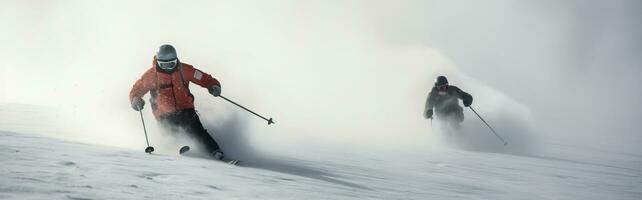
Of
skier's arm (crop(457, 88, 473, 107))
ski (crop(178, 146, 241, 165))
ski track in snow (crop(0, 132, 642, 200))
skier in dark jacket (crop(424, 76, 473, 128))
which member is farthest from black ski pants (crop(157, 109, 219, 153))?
skier's arm (crop(457, 88, 473, 107))

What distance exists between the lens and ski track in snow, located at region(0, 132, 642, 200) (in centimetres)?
395

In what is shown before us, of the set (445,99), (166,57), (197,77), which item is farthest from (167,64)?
(445,99)

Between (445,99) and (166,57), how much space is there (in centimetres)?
805

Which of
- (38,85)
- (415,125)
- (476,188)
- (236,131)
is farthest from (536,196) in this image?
(38,85)

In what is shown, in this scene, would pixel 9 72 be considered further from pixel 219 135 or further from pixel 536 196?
pixel 536 196

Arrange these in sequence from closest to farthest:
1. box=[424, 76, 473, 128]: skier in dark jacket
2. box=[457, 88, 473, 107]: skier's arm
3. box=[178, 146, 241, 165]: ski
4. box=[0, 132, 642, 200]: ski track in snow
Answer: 1. box=[0, 132, 642, 200]: ski track in snow
2. box=[178, 146, 241, 165]: ski
3. box=[457, 88, 473, 107]: skier's arm
4. box=[424, 76, 473, 128]: skier in dark jacket

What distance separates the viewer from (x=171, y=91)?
788cm

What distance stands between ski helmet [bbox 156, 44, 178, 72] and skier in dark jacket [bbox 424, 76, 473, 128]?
7503 millimetres

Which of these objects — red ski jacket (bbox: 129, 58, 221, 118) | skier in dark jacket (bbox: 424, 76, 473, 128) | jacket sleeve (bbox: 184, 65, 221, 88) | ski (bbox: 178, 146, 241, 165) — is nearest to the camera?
ski (bbox: 178, 146, 241, 165)

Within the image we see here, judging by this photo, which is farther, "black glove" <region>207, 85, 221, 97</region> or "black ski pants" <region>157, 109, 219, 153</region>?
"black glove" <region>207, 85, 221, 97</region>

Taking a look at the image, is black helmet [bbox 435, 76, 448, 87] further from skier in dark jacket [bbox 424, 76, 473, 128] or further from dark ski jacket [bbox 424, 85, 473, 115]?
dark ski jacket [bbox 424, 85, 473, 115]

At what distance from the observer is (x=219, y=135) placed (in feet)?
27.8

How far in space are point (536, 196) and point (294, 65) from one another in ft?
129

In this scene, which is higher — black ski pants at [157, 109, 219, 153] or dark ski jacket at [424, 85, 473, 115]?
dark ski jacket at [424, 85, 473, 115]
